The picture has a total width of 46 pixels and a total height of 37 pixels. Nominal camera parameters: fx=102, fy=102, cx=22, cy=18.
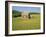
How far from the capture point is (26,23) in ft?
5.38

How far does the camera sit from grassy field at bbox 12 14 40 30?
1.60 m

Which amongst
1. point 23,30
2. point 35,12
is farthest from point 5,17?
point 35,12

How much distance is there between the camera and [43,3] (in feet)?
5.61

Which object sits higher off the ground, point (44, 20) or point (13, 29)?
point (44, 20)

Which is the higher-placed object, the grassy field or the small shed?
the small shed

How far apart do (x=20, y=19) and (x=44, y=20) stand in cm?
41

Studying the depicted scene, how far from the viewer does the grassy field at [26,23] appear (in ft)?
5.25

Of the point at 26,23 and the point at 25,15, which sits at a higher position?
the point at 25,15

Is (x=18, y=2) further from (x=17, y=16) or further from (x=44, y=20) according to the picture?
(x=44, y=20)

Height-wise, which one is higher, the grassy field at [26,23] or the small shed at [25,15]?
the small shed at [25,15]
